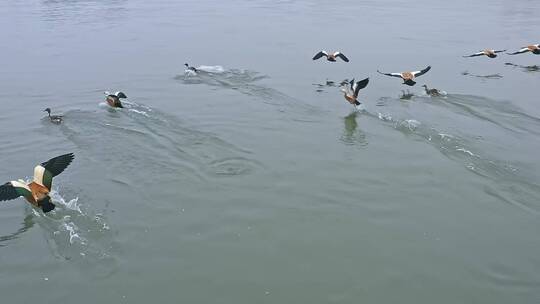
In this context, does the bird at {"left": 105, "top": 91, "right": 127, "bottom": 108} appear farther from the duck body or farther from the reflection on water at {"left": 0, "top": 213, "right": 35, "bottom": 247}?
the duck body

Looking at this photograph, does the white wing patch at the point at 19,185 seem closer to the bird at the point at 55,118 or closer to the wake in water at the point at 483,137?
the bird at the point at 55,118

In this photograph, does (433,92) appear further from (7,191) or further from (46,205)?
(7,191)

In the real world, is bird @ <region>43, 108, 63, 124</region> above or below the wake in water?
below

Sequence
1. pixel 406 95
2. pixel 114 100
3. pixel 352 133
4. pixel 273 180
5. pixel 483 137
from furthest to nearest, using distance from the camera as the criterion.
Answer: pixel 406 95, pixel 114 100, pixel 352 133, pixel 483 137, pixel 273 180

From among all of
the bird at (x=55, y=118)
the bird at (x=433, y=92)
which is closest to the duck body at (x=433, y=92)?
the bird at (x=433, y=92)

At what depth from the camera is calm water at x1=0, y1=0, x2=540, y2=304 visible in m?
6.87

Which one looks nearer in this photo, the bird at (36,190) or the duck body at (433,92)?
the bird at (36,190)

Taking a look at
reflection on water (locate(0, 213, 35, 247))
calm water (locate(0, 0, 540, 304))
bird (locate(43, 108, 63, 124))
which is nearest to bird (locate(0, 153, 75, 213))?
reflection on water (locate(0, 213, 35, 247))

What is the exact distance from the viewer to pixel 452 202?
28.8 feet

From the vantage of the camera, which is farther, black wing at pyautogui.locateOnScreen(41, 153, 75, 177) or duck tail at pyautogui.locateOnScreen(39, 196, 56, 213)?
black wing at pyautogui.locateOnScreen(41, 153, 75, 177)

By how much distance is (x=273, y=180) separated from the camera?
956 cm

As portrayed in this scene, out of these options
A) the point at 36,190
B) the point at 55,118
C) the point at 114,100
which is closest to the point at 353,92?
the point at 114,100

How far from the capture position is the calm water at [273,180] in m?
6.87

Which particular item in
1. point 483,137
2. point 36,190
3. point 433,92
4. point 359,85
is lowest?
point 483,137
